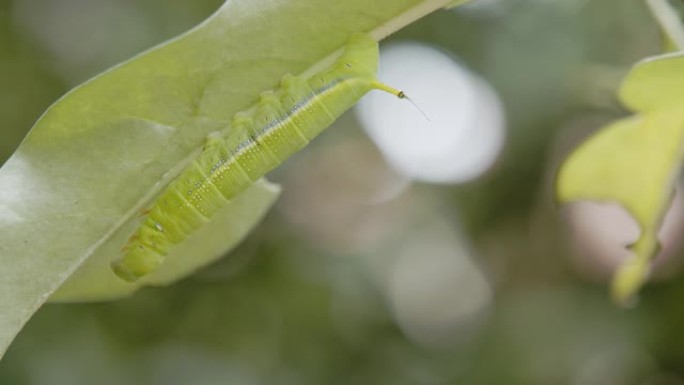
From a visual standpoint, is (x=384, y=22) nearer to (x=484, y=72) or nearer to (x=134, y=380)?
(x=134, y=380)

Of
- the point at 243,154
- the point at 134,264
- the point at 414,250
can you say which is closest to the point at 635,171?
the point at 243,154

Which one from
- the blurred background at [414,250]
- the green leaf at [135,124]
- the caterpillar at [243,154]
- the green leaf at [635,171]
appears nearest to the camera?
the green leaf at [135,124]

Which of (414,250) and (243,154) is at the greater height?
(243,154)

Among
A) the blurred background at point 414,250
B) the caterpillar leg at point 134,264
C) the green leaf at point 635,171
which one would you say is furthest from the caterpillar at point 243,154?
the blurred background at point 414,250

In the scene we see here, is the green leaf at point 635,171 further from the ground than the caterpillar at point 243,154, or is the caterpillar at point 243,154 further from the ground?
the caterpillar at point 243,154

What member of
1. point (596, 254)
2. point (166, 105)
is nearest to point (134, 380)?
point (596, 254)

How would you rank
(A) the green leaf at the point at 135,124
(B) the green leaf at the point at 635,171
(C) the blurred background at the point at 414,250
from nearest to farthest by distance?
(A) the green leaf at the point at 135,124 < (B) the green leaf at the point at 635,171 < (C) the blurred background at the point at 414,250

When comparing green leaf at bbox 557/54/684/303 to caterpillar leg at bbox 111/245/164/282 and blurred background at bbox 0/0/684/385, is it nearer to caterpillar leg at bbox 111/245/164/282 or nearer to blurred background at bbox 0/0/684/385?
caterpillar leg at bbox 111/245/164/282

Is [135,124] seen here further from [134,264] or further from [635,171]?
[635,171]

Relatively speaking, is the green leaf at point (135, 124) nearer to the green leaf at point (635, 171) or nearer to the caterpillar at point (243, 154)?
the caterpillar at point (243, 154)
